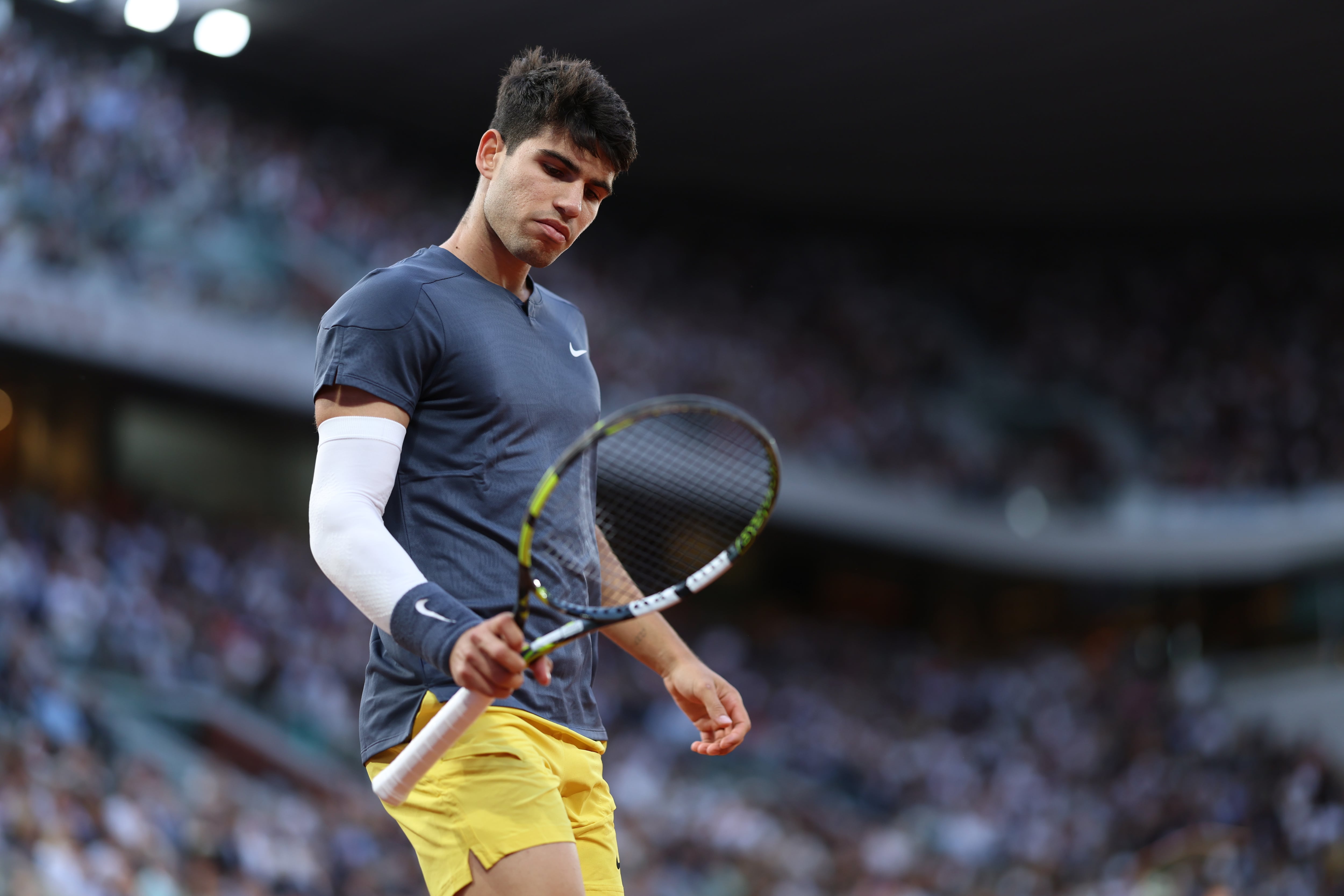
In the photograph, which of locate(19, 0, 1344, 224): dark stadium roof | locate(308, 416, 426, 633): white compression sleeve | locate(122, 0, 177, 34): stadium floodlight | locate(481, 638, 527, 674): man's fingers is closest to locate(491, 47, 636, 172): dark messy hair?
locate(308, 416, 426, 633): white compression sleeve

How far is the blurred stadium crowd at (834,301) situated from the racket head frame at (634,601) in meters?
10.0

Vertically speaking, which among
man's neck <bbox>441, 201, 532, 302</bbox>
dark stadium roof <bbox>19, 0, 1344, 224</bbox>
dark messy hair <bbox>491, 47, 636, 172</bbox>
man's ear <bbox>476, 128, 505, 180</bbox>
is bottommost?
man's neck <bbox>441, 201, 532, 302</bbox>

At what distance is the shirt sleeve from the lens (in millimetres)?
1837

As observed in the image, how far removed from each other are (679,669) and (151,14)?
14160 mm

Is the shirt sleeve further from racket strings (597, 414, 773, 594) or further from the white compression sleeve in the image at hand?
racket strings (597, 414, 773, 594)

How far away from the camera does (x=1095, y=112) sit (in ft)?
52.9

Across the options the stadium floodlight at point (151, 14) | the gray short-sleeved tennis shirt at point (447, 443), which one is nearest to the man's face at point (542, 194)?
the gray short-sleeved tennis shirt at point (447, 443)

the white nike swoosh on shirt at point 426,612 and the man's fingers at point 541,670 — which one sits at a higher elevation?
the white nike swoosh on shirt at point 426,612

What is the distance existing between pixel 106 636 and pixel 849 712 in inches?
327

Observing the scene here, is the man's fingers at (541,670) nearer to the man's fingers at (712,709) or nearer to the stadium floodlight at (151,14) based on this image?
the man's fingers at (712,709)

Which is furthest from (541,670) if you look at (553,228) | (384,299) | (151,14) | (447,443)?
(151,14)

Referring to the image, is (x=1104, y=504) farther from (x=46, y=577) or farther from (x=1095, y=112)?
(x=46, y=577)

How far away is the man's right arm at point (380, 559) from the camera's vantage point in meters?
1.64

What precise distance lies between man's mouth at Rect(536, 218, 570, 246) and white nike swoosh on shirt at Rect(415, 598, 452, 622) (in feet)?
1.98
